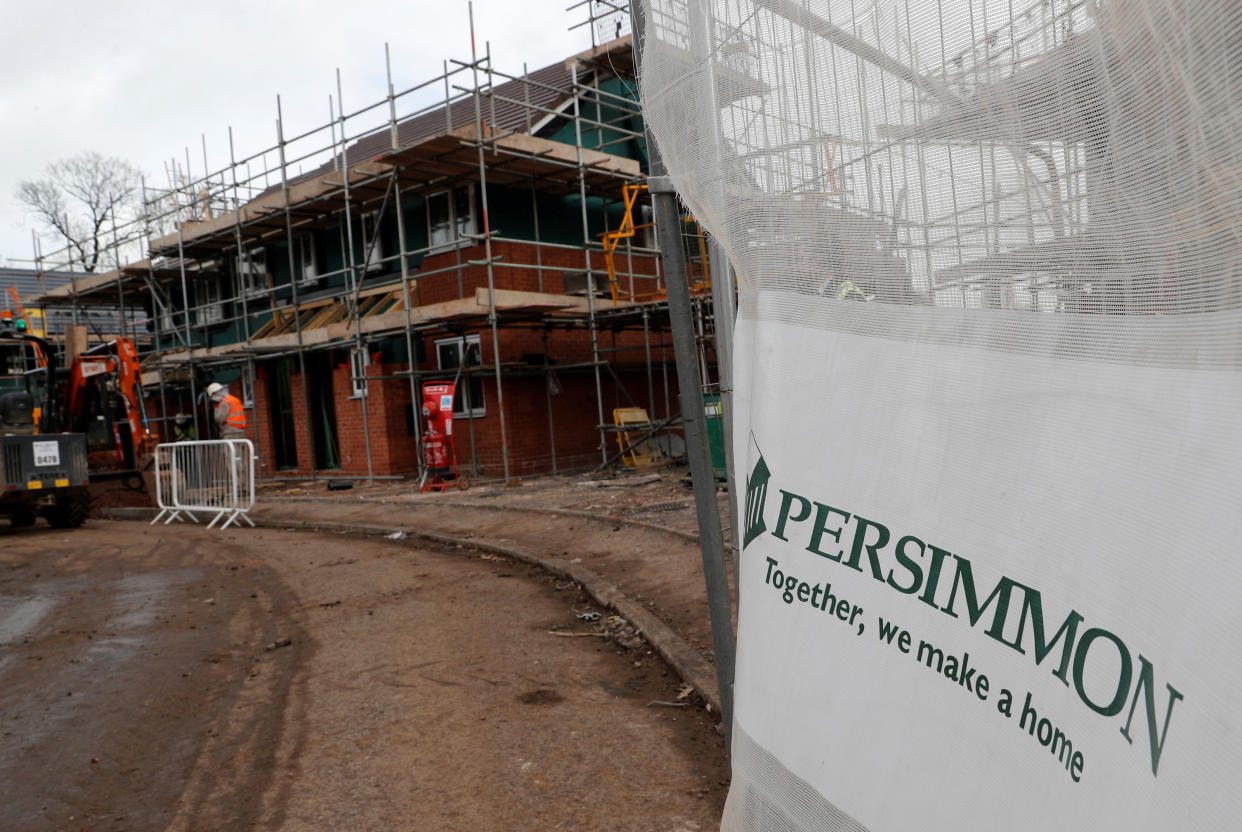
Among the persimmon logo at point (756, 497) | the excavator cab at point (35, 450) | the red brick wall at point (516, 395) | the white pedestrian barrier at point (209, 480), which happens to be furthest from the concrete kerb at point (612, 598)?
the red brick wall at point (516, 395)

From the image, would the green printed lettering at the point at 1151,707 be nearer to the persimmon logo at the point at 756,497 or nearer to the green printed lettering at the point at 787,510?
the green printed lettering at the point at 787,510

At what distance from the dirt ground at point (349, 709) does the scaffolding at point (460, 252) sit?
24.8 feet

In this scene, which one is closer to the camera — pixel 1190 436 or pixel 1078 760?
pixel 1190 436

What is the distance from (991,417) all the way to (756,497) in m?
0.60

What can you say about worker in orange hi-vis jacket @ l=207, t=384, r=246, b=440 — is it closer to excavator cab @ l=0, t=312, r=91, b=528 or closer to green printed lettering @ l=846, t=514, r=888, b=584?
excavator cab @ l=0, t=312, r=91, b=528

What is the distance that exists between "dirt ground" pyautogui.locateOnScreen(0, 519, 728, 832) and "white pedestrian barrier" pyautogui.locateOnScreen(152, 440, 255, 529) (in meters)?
4.56

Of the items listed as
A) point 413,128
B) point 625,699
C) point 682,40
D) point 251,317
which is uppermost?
point 413,128

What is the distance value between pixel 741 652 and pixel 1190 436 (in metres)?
1.01

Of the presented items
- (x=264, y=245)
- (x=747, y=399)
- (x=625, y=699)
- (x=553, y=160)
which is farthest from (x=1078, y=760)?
(x=264, y=245)

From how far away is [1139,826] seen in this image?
1091 millimetres

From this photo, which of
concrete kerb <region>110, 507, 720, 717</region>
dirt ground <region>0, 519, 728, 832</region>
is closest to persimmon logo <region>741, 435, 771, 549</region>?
dirt ground <region>0, 519, 728, 832</region>

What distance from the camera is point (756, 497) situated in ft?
6.06

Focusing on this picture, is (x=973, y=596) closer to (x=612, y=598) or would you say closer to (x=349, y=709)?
(x=349, y=709)

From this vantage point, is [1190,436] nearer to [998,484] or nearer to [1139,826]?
[998,484]
